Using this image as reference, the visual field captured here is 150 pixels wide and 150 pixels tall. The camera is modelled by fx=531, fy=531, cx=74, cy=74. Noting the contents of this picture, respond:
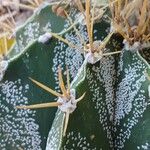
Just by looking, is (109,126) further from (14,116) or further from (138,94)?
(14,116)

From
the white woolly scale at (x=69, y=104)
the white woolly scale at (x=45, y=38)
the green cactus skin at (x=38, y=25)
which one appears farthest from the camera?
the green cactus skin at (x=38, y=25)

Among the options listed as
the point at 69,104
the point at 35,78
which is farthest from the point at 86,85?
the point at 35,78

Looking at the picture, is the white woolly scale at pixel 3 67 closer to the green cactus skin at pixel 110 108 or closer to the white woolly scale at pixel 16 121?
the white woolly scale at pixel 16 121

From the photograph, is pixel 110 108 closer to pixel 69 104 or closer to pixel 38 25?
pixel 69 104

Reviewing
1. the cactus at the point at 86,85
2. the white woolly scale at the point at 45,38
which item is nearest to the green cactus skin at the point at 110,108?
the cactus at the point at 86,85

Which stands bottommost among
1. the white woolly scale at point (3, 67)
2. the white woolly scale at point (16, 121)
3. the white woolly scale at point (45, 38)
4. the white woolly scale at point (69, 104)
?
the white woolly scale at point (69, 104)

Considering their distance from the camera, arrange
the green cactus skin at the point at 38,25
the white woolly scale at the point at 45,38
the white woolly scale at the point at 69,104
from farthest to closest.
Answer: the green cactus skin at the point at 38,25 → the white woolly scale at the point at 45,38 → the white woolly scale at the point at 69,104

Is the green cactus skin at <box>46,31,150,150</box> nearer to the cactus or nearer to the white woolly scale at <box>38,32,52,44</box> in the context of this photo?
the cactus

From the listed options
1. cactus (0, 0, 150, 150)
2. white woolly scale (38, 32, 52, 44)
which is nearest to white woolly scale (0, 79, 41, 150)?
cactus (0, 0, 150, 150)

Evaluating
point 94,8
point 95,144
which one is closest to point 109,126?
point 95,144
